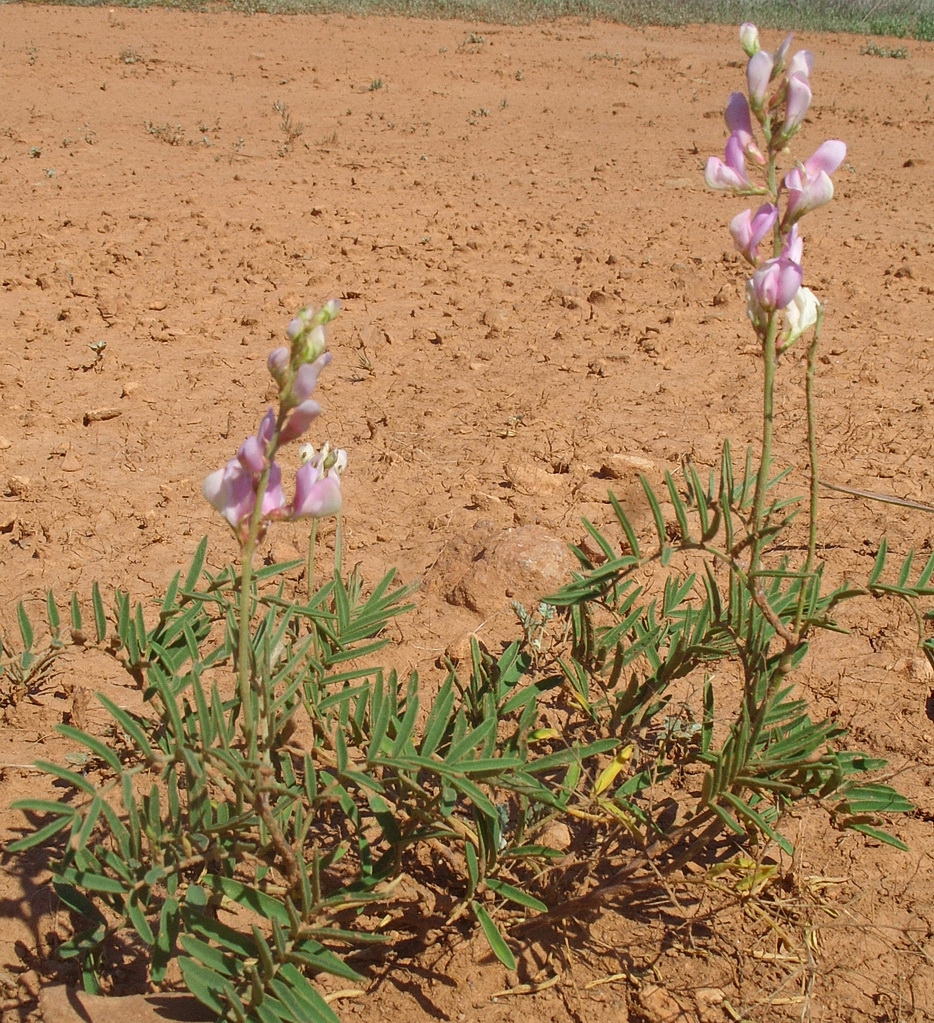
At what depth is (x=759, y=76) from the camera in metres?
1.40

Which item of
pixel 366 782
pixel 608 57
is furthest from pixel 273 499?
pixel 608 57

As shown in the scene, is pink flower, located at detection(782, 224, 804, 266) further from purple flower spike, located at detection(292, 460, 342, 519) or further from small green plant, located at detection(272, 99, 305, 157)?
small green plant, located at detection(272, 99, 305, 157)

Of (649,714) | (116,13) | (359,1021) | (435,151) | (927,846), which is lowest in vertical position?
(359,1021)

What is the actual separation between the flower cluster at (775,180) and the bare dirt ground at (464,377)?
926mm

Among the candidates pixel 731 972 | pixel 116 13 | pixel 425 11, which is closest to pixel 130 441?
pixel 731 972

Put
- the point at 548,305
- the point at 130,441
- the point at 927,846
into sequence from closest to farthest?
1. the point at 927,846
2. the point at 130,441
3. the point at 548,305

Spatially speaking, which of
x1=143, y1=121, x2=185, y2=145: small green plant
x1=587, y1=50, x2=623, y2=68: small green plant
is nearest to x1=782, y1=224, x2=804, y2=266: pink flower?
x1=143, y1=121, x2=185, y2=145: small green plant

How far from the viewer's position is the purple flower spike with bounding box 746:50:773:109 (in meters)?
1.40

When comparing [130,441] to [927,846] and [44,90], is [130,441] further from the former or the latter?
[44,90]

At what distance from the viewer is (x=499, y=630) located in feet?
8.58

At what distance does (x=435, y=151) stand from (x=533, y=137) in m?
1.05

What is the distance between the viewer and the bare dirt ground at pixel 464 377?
1782 millimetres

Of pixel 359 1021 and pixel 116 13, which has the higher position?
pixel 116 13

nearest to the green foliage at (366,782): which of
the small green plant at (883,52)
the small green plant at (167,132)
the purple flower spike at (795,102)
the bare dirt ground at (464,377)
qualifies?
the bare dirt ground at (464,377)
